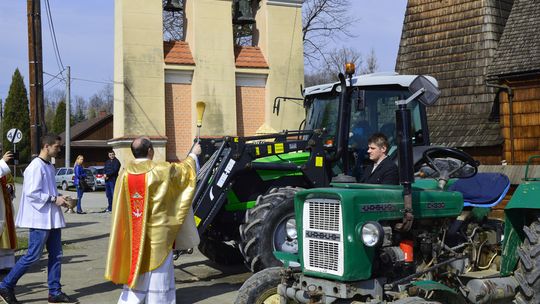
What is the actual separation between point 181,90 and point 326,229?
36.2ft

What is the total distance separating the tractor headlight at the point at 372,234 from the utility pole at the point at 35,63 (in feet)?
30.5

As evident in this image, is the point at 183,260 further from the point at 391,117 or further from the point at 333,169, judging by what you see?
the point at 391,117

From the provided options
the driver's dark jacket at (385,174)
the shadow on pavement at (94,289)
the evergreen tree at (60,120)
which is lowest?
the shadow on pavement at (94,289)

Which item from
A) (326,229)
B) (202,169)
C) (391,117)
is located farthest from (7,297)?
(391,117)

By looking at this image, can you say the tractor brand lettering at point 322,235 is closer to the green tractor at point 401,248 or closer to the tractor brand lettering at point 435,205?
the green tractor at point 401,248

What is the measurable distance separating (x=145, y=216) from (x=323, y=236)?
171 centimetres

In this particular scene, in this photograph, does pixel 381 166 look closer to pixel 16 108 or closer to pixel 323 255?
pixel 323 255

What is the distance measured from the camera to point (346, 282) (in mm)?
5254

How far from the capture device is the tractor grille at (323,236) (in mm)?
5293

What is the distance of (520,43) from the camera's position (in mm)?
17516

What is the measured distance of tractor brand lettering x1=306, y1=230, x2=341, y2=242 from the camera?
5.31 metres

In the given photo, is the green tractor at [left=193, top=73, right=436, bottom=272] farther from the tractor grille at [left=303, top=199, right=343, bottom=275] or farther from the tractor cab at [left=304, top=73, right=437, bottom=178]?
the tractor grille at [left=303, top=199, right=343, bottom=275]

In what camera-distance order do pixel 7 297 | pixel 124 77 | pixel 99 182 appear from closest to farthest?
Result: pixel 7 297 → pixel 124 77 → pixel 99 182

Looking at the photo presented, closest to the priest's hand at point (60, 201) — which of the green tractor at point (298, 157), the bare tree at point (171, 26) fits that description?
the green tractor at point (298, 157)
